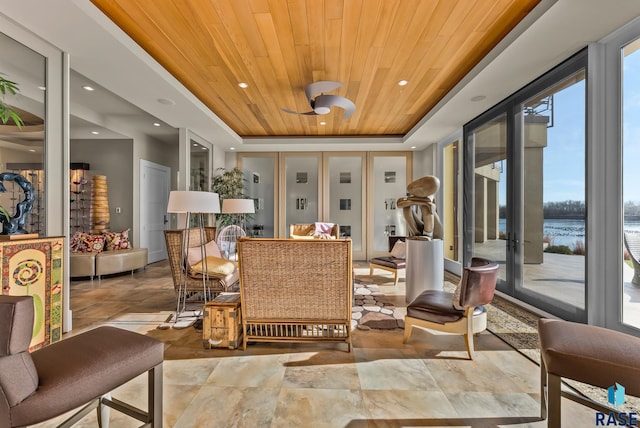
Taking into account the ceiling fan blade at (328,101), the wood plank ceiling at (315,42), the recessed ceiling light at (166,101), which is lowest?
the ceiling fan blade at (328,101)

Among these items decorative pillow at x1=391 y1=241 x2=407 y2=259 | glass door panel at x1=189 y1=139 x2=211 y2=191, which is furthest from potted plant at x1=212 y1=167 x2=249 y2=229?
decorative pillow at x1=391 y1=241 x2=407 y2=259

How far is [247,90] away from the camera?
3.98 meters

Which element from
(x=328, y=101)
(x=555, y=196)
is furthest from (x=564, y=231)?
(x=328, y=101)

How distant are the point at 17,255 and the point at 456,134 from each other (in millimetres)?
6069

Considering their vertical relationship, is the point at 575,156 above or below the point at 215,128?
below

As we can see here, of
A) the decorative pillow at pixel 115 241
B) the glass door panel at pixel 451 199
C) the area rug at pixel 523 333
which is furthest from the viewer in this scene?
the glass door panel at pixel 451 199

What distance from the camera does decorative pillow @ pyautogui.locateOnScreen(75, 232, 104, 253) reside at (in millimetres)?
4914

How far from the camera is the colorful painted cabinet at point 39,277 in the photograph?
2.10 metres

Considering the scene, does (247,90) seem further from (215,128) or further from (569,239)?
(569,239)

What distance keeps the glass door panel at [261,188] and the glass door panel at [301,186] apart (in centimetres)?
29

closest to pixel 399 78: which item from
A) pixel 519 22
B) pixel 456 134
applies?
pixel 519 22

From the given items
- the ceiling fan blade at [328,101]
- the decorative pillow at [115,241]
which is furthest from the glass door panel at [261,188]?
the ceiling fan blade at [328,101]

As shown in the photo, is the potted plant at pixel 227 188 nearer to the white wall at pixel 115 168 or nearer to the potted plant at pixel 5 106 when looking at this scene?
the white wall at pixel 115 168

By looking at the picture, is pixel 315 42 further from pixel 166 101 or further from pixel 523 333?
pixel 523 333
